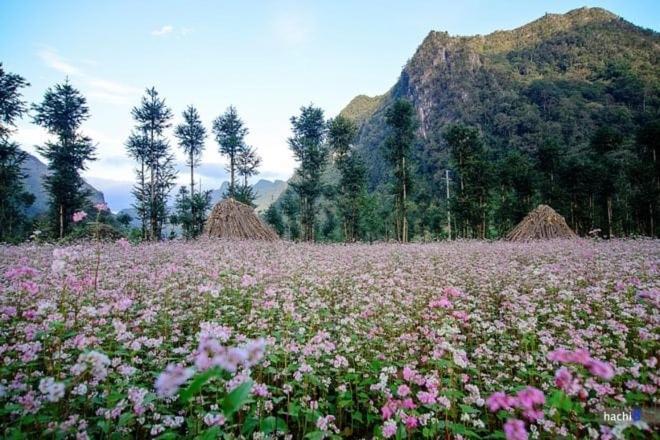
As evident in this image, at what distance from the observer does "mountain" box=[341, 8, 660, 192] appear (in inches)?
3792

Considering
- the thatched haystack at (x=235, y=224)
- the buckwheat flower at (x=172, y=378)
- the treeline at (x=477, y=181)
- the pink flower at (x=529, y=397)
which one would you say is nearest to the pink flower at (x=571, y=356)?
the pink flower at (x=529, y=397)

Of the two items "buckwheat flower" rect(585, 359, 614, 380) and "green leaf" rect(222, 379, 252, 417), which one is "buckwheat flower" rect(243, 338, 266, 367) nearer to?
"green leaf" rect(222, 379, 252, 417)

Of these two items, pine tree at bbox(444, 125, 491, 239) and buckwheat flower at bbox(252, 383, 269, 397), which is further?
pine tree at bbox(444, 125, 491, 239)

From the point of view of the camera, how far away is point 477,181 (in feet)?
116

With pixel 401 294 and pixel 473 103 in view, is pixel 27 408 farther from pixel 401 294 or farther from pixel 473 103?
pixel 473 103

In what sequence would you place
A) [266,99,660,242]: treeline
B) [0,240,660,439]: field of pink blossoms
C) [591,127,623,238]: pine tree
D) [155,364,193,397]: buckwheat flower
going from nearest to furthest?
[155,364,193,397]: buckwheat flower
[0,240,660,439]: field of pink blossoms
[266,99,660,242]: treeline
[591,127,623,238]: pine tree

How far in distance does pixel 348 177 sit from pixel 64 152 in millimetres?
29251

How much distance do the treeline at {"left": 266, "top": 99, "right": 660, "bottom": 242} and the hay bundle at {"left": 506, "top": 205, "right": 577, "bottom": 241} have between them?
27.8ft

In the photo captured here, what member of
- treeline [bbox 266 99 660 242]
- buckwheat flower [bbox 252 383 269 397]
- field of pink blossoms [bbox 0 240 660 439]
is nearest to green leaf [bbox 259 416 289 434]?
field of pink blossoms [bbox 0 240 660 439]

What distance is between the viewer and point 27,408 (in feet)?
6.91

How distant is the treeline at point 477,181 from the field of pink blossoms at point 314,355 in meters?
25.9

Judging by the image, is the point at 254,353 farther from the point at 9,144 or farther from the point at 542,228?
the point at 9,144

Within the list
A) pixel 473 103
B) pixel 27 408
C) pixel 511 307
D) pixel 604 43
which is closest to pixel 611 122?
pixel 473 103

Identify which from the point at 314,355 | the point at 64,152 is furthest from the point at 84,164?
the point at 314,355
